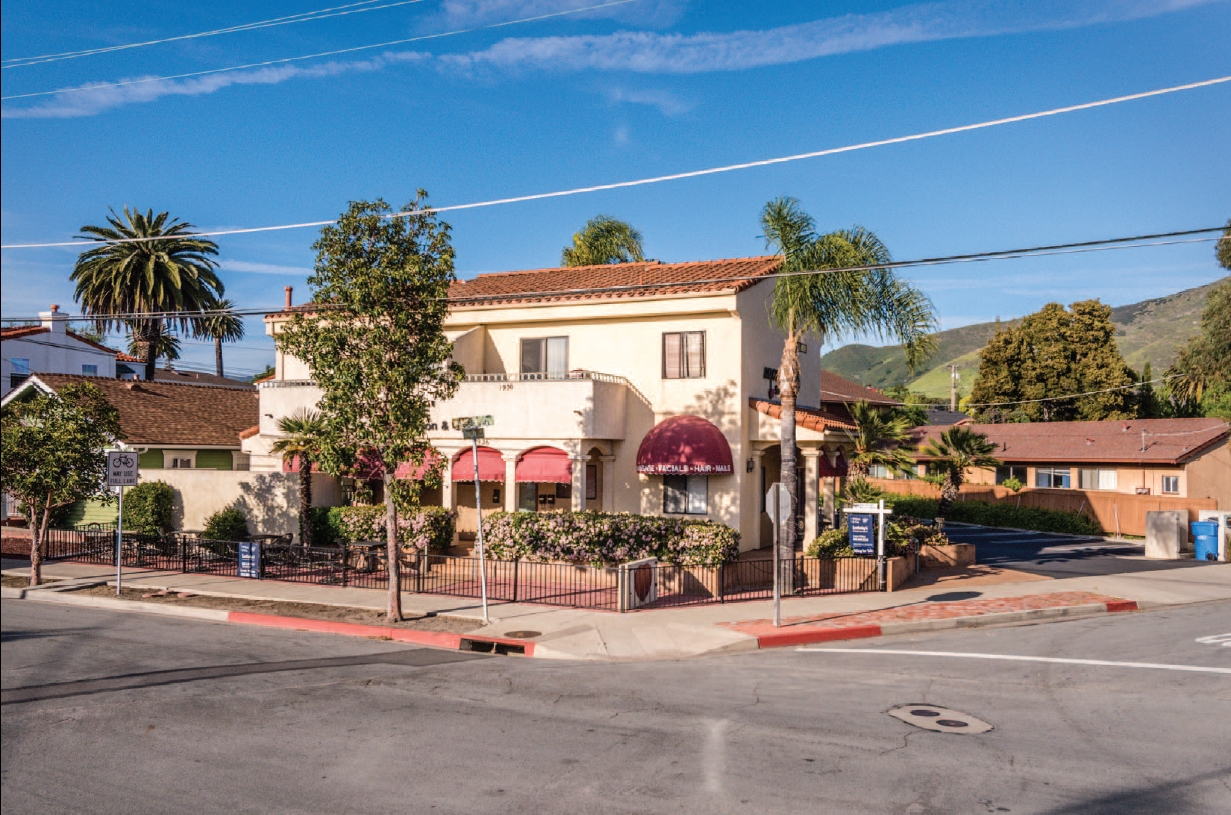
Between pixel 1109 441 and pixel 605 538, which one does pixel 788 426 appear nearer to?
pixel 605 538

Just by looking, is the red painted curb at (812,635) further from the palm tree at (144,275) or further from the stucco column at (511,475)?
the palm tree at (144,275)

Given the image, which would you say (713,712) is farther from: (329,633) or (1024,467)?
(1024,467)

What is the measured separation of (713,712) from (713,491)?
14045 mm

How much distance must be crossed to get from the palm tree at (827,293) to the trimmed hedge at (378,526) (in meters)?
9.62

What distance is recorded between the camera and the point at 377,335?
17141 millimetres

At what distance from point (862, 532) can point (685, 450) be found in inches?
193

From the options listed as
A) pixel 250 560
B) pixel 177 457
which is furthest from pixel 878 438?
pixel 177 457

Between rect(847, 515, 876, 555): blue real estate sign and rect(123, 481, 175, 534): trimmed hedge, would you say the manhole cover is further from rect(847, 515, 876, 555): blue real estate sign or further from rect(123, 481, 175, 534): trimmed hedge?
rect(123, 481, 175, 534): trimmed hedge

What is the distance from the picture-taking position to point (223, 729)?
1032 cm

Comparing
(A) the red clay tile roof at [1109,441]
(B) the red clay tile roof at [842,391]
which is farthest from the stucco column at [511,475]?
(A) the red clay tile roof at [1109,441]

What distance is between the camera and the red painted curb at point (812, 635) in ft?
53.5

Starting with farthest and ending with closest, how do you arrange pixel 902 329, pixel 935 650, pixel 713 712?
pixel 902 329 < pixel 935 650 < pixel 713 712

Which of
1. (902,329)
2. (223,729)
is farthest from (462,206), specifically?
(223,729)

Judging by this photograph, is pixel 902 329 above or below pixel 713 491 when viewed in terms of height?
above
